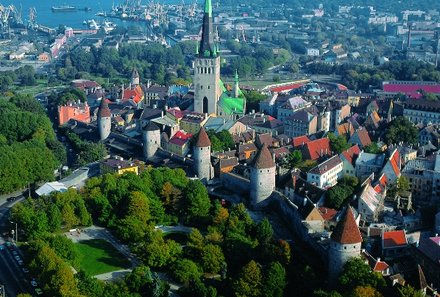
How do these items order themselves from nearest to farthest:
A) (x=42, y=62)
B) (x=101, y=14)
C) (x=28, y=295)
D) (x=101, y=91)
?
(x=28, y=295) → (x=101, y=91) → (x=42, y=62) → (x=101, y=14)

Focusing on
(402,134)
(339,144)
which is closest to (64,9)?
(402,134)

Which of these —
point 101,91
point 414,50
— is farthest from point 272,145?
point 414,50

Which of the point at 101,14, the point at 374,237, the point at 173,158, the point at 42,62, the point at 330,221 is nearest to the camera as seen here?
the point at 374,237

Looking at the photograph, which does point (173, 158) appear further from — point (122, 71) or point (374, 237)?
point (122, 71)

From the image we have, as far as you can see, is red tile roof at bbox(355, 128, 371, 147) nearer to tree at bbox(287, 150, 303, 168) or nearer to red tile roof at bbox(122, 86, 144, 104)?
tree at bbox(287, 150, 303, 168)

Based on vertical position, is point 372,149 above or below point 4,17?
above

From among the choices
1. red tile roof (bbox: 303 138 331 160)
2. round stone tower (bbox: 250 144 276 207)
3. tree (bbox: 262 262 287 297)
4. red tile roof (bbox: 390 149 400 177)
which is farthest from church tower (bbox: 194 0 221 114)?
tree (bbox: 262 262 287 297)

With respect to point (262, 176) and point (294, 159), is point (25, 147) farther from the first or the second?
point (294, 159)
